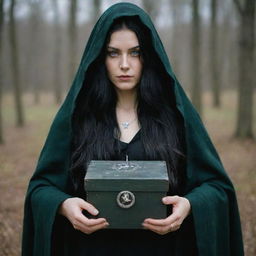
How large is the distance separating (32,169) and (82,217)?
7.65 metres

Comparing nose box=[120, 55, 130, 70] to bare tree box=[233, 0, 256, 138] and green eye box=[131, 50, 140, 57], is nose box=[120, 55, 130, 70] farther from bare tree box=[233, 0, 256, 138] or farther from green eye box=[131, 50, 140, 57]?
bare tree box=[233, 0, 256, 138]

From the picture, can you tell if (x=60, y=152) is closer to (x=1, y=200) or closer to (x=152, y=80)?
(x=152, y=80)

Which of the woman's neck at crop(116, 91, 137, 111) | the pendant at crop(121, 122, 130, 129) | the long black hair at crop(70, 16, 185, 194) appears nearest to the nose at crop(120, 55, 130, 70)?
the long black hair at crop(70, 16, 185, 194)

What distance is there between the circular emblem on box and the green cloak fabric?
1.34ft

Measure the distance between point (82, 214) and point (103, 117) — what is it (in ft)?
2.21

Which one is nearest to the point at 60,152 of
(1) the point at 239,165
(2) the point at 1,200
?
(2) the point at 1,200

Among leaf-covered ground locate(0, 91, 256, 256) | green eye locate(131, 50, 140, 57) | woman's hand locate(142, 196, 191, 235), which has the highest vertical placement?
green eye locate(131, 50, 140, 57)

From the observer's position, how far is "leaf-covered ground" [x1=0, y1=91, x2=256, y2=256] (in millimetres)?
5425

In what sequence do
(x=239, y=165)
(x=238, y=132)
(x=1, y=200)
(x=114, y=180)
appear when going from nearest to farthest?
(x=114, y=180)
(x=1, y=200)
(x=239, y=165)
(x=238, y=132)

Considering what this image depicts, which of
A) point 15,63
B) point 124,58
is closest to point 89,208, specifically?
point 124,58

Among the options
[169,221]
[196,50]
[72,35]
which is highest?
[72,35]

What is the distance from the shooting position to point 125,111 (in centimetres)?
244

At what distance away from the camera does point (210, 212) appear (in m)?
2.19

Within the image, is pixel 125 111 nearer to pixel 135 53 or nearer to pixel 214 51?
pixel 135 53
